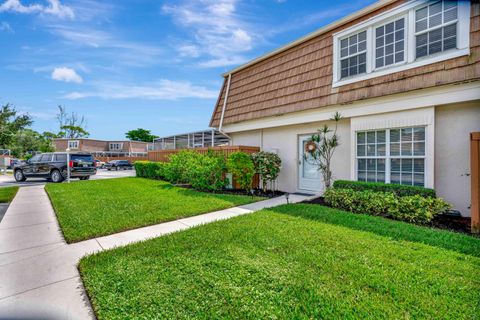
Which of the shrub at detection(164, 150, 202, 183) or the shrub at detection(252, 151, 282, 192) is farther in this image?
the shrub at detection(164, 150, 202, 183)

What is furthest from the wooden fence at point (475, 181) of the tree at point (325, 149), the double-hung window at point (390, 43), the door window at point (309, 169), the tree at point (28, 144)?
the tree at point (28, 144)

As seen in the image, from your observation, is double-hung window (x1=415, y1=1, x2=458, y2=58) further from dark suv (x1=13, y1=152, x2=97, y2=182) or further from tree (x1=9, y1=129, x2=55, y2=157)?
tree (x1=9, y1=129, x2=55, y2=157)

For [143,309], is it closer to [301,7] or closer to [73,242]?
[73,242]

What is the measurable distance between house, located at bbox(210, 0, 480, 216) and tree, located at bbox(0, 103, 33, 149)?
25659mm

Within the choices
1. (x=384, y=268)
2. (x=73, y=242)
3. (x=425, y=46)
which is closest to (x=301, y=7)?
(x=425, y=46)

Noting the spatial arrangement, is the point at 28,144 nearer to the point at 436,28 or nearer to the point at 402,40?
the point at 402,40

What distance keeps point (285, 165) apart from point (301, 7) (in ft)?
18.8

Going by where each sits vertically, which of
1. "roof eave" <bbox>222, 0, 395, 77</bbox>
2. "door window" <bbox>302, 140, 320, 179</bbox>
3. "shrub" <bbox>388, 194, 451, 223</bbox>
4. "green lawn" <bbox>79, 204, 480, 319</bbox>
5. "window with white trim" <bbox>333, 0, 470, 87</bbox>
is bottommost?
Answer: "green lawn" <bbox>79, 204, 480, 319</bbox>

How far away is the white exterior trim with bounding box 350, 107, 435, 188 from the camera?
17.8ft

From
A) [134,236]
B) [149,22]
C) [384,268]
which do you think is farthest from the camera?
[149,22]

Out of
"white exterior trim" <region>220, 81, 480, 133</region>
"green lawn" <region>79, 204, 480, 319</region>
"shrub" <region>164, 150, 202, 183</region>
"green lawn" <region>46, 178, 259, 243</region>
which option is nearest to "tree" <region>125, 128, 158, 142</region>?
"shrub" <region>164, 150, 202, 183</region>

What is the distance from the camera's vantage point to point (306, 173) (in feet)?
27.8

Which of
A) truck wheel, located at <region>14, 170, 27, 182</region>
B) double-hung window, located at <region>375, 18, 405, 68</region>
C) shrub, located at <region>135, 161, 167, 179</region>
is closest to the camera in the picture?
double-hung window, located at <region>375, 18, 405, 68</region>

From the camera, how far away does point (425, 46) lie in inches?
220
